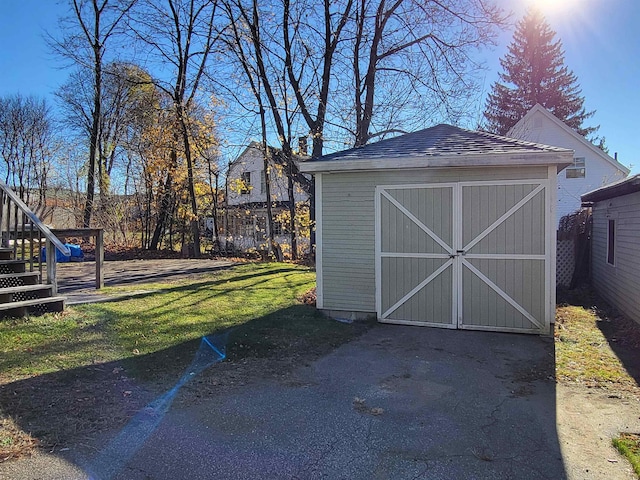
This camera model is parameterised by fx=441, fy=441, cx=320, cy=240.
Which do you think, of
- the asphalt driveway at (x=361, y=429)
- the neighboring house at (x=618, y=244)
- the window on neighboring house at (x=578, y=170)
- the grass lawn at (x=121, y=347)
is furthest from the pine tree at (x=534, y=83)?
the asphalt driveway at (x=361, y=429)

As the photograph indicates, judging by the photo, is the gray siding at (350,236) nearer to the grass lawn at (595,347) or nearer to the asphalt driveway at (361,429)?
the asphalt driveway at (361,429)

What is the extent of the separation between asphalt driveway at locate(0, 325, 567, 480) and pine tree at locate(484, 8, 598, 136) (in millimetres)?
28911

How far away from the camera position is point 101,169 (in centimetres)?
1934

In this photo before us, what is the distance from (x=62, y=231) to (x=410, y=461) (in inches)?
264

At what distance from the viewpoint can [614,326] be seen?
21.5ft

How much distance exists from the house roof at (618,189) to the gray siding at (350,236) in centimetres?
317

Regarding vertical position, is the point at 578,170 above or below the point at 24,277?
above

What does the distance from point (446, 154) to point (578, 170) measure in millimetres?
16802

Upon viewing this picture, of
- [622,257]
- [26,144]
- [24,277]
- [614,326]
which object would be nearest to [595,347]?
[614,326]

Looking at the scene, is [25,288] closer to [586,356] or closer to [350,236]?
[350,236]

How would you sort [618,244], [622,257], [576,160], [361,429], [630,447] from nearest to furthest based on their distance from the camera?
[630,447] < [361,429] < [622,257] < [618,244] < [576,160]

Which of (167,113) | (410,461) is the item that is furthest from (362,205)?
(167,113)

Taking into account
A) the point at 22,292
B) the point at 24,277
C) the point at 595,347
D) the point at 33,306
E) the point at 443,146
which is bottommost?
the point at 595,347

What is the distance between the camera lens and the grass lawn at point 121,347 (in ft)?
10.4
